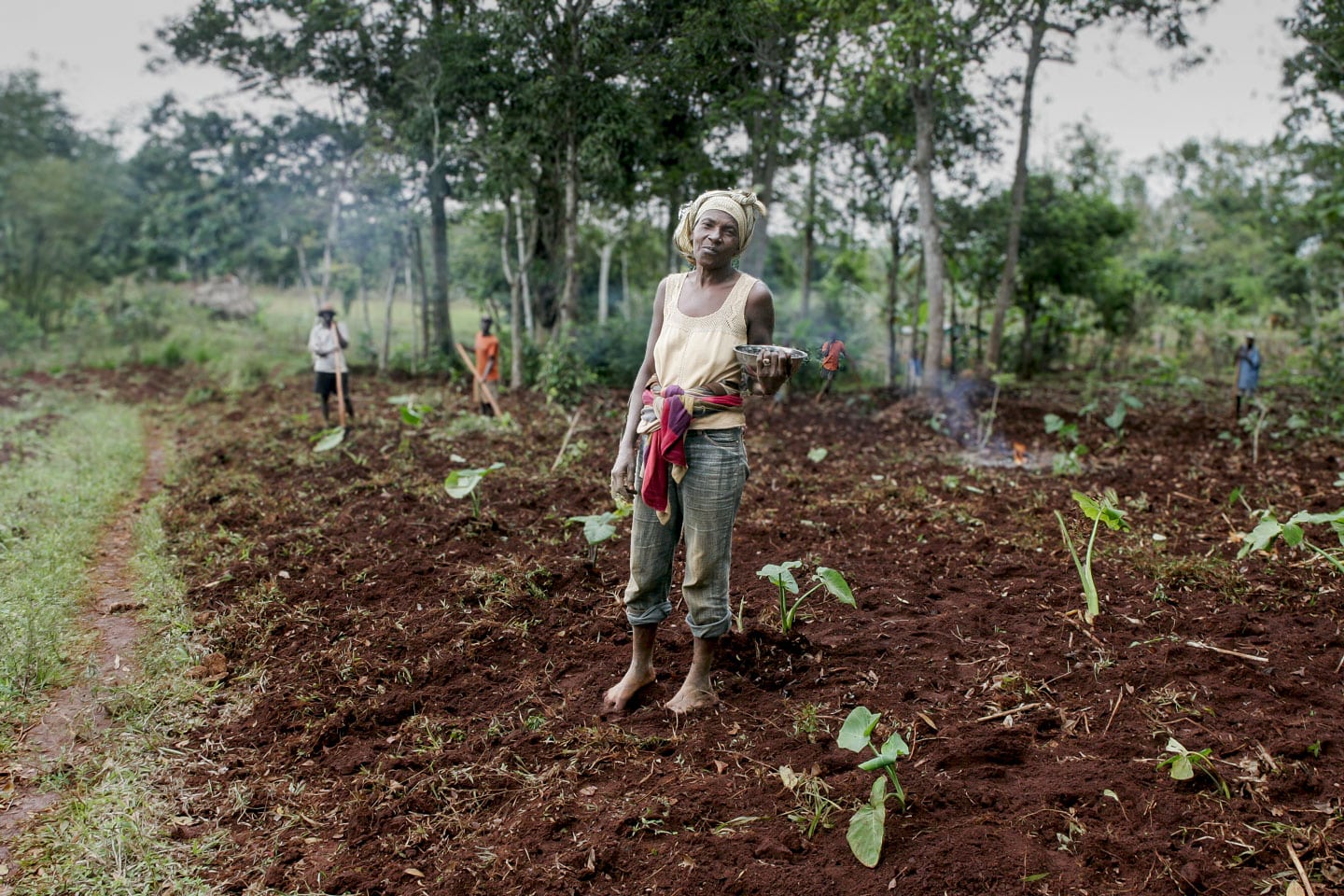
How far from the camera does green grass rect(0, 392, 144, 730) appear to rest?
3320mm

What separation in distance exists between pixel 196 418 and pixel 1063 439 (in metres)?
9.03

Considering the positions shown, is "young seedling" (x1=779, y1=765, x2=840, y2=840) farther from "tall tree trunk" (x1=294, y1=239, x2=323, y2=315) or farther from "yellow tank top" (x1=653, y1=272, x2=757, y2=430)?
"tall tree trunk" (x1=294, y1=239, x2=323, y2=315)

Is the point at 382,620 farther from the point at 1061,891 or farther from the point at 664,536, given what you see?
the point at 1061,891

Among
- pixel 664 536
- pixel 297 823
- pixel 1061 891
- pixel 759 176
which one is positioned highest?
pixel 759 176

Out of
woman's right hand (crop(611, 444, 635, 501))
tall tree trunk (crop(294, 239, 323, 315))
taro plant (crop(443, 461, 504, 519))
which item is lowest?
taro plant (crop(443, 461, 504, 519))

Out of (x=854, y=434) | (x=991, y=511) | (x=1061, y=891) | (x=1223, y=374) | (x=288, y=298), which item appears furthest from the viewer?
(x=288, y=298)

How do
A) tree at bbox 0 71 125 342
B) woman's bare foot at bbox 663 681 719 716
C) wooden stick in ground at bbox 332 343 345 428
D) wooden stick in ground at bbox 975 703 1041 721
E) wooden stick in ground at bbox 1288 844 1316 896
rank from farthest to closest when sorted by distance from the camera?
tree at bbox 0 71 125 342, wooden stick in ground at bbox 332 343 345 428, woman's bare foot at bbox 663 681 719 716, wooden stick in ground at bbox 975 703 1041 721, wooden stick in ground at bbox 1288 844 1316 896

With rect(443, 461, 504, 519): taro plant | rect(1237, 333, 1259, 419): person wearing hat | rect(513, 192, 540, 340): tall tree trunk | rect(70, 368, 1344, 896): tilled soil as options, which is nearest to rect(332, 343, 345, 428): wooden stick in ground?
rect(70, 368, 1344, 896): tilled soil

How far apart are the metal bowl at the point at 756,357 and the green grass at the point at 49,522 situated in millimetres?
2699

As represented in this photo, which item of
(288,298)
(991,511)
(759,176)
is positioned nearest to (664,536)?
(991,511)

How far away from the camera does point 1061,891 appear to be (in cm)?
195

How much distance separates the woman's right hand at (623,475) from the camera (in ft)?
9.07

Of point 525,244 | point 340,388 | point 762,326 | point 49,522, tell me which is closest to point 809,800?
point 762,326

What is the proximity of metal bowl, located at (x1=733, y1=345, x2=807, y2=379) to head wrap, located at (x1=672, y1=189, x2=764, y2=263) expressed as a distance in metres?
0.36
